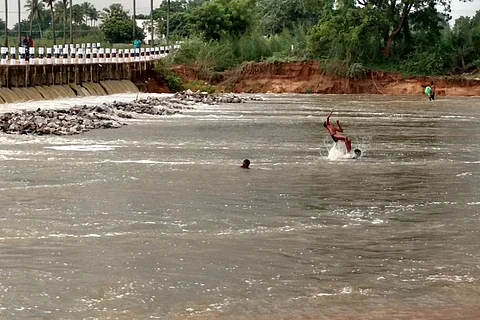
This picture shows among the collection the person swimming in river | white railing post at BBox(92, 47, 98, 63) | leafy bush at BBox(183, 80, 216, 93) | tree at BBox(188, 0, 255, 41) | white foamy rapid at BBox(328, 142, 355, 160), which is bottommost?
leafy bush at BBox(183, 80, 216, 93)

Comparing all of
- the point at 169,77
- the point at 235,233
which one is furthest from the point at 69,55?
the point at 235,233

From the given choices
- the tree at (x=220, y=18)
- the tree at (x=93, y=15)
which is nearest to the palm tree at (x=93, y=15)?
the tree at (x=93, y=15)

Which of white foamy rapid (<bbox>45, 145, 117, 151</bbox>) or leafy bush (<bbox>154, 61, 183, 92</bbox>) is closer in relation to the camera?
white foamy rapid (<bbox>45, 145, 117, 151</bbox>)

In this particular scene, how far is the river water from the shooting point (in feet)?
29.2

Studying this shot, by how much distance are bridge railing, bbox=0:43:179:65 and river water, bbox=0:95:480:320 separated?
21.5 m

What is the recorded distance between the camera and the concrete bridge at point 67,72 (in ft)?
136

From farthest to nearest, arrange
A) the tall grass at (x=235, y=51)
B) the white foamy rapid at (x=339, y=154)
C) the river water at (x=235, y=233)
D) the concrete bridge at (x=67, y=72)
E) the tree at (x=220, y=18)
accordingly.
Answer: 1. the tree at (x=220, y=18)
2. the tall grass at (x=235, y=51)
3. the concrete bridge at (x=67, y=72)
4. the white foamy rapid at (x=339, y=154)
5. the river water at (x=235, y=233)

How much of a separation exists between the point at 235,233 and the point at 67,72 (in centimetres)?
3726

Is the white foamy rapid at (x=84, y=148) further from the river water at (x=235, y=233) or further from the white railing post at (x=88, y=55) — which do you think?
the white railing post at (x=88, y=55)

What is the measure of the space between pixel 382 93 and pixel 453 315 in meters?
61.9

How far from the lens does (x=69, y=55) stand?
5153 cm

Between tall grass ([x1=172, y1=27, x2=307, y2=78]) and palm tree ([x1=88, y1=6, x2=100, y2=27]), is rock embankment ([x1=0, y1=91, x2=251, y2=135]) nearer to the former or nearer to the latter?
tall grass ([x1=172, y1=27, x2=307, y2=78])

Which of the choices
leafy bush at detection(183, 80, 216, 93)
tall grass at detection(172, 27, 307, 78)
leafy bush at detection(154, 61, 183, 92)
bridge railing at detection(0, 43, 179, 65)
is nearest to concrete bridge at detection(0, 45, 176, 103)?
bridge railing at detection(0, 43, 179, 65)

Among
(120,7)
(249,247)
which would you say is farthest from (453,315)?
(120,7)
